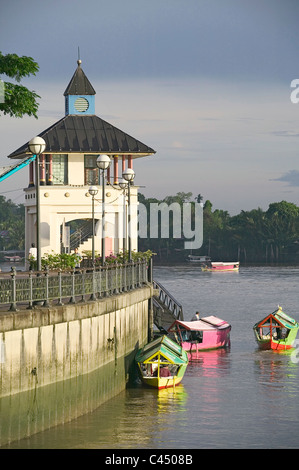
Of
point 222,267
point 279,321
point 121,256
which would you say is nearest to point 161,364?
point 121,256

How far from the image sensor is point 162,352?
1565 inches

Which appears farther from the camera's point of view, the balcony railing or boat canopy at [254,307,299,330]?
boat canopy at [254,307,299,330]

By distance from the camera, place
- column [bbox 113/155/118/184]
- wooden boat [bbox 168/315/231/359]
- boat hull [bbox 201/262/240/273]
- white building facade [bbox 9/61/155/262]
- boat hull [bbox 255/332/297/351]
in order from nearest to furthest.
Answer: wooden boat [bbox 168/315/231/359] → boat hull [bbox 255/332/297/351] → white building facade [bbox 9/61/155/262] → column [bbox 113/155/118/184] → boat hull [bbox 201/262/240/273]

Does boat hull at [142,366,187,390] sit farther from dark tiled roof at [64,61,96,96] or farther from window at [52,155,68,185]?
dark tiled roof at [64,61,96,96]

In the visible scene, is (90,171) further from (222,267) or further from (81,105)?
(222,267)

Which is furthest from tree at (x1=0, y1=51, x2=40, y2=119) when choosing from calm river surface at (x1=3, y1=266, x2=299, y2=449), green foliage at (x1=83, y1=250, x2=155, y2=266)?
green foliage at (x1=83, y1=250, x2=155, y2=266)

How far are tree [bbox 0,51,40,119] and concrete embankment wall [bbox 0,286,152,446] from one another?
21.7ft

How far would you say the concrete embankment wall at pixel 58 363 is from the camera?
25.2 m

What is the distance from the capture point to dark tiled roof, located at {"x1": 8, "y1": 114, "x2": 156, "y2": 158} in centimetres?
6012

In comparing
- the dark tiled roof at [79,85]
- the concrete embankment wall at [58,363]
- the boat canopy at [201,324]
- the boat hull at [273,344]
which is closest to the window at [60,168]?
the dark tiled roof at [79,85]

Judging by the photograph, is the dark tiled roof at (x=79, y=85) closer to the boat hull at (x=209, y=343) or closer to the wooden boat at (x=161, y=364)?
the boat hull at (x=209, y=343)

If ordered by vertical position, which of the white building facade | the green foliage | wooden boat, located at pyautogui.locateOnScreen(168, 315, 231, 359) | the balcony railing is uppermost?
the white building facade

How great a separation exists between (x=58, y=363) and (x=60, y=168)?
32.3 m
